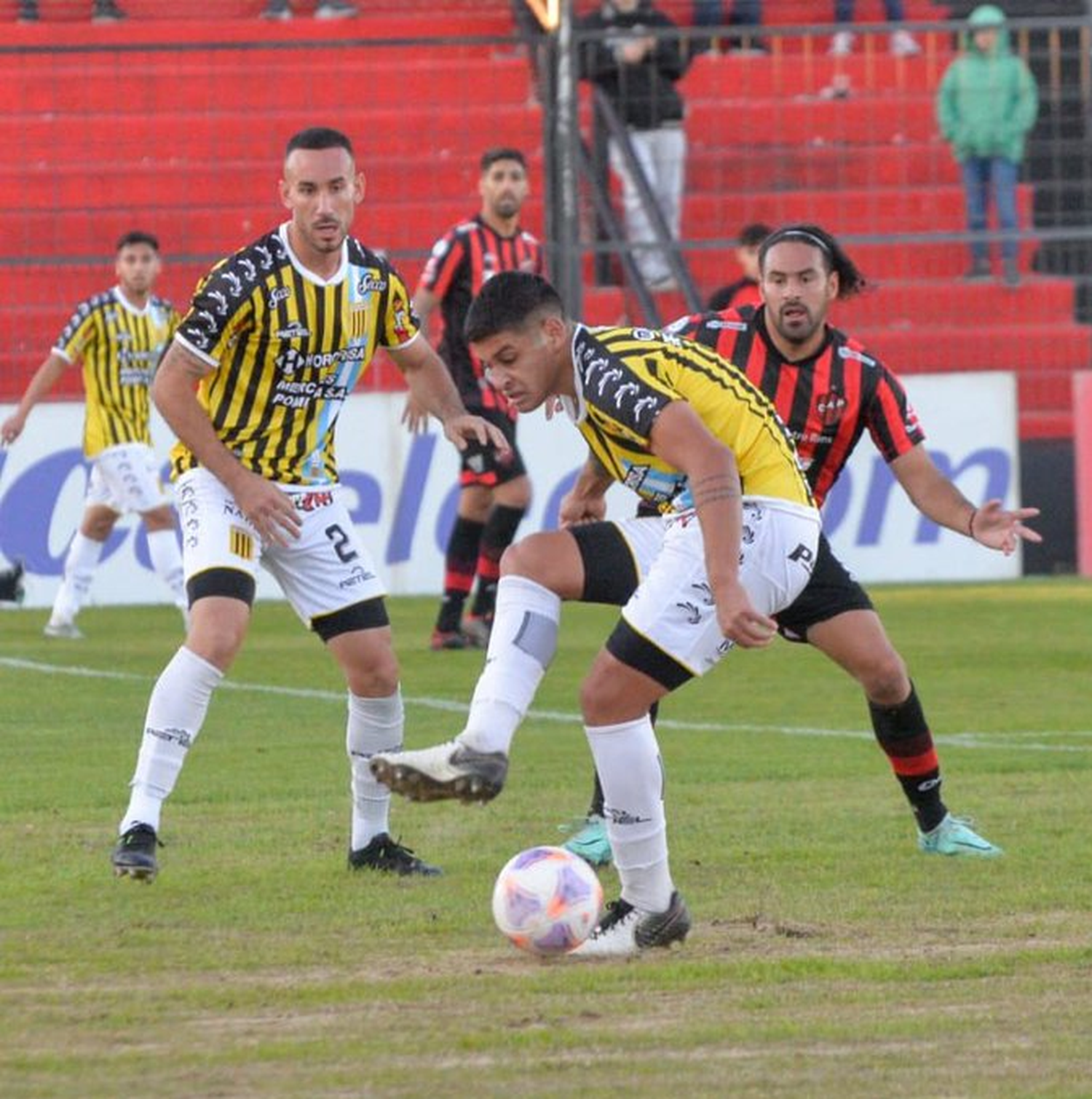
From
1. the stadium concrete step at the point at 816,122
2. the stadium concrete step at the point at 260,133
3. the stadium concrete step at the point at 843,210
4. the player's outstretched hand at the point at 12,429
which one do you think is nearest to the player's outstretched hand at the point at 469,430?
the player's outstretched hand at the point at 12,429

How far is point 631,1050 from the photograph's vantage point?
5070mm

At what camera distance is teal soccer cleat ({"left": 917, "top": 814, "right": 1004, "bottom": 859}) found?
754cm

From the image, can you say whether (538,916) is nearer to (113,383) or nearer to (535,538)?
(535,538)

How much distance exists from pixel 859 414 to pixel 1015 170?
529 inches

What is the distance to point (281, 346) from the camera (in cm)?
754

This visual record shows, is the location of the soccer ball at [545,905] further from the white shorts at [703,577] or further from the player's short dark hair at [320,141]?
the player's short dark hair at [320,141]

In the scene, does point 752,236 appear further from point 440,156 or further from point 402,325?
point 440,156

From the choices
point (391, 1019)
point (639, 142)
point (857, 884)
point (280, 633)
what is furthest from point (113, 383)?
point (391, 1019)

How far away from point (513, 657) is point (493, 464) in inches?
311

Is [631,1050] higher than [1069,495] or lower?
lower

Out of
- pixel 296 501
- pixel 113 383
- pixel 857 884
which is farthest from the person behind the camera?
pixel 113 383

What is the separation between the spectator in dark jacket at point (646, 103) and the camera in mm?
19922

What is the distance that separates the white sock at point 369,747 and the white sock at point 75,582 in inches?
302

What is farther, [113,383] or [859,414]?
[113,383]
